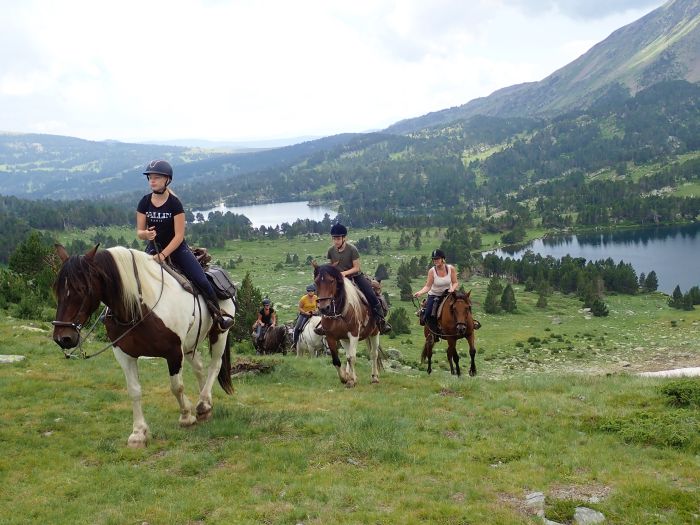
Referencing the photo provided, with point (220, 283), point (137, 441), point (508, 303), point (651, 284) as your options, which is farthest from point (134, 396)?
point (651, 284)

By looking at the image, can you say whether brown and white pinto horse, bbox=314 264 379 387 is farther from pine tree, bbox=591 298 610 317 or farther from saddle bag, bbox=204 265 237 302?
pine tree, bbox=591 298 610 317

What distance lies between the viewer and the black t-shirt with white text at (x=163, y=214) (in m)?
9.48

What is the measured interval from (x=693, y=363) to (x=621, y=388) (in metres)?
29.1

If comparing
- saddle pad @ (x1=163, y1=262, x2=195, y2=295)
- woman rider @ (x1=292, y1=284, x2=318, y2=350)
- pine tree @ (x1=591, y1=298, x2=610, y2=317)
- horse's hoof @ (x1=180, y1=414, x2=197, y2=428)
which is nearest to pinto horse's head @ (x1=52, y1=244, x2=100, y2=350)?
saddle pad @ (x1=163, y1=262, x2=195, y2=295)

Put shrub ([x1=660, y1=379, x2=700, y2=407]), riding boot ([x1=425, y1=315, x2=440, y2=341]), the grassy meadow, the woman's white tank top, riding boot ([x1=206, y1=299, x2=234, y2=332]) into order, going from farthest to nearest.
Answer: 1. riding boot ([x1=425, y1=315, x2=440, y2=341])
2. the woman's white tank top
3. shrub ([x1=660, y1=379, x2=700, y2=407])
4. riding boot ([x1=206, y1=299, x2=234, y2=332])
5. the grassy meadow

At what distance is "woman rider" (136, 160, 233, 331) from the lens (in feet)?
30.4

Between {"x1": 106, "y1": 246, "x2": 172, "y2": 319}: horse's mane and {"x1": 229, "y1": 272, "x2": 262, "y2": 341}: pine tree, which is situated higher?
{"x1": 106, "y1": 246, "x2": 172, "y2": 319}: horse's mane

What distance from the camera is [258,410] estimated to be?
11.0 m

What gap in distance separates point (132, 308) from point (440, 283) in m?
9.92

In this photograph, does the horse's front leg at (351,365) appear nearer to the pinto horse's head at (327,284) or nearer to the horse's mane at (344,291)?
the horse's mane at (344,291)

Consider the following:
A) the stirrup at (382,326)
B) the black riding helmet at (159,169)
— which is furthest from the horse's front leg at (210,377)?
the stirrup at (382,326)

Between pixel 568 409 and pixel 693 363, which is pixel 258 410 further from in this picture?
pixel 693 363

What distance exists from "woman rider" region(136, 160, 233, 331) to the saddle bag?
51cm

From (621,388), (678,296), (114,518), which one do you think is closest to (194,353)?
(114,518)
